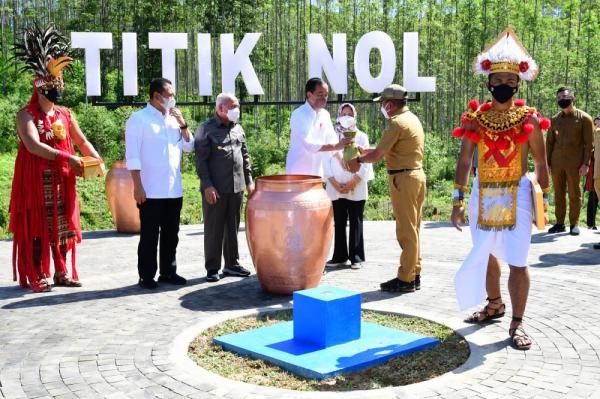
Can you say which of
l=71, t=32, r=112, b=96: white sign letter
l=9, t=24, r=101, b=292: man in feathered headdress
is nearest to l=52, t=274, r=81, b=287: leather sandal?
l=9, t=24, r=101, b=292: man in feathered headdress

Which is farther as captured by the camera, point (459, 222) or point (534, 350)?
point (459, 222)

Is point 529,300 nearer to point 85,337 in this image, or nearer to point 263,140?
→ point 85,337

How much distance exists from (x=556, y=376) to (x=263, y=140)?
26562 millimetres

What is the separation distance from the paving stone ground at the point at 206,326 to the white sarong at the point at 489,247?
1.19ft

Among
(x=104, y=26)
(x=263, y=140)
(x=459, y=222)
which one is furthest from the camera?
(x=104, y=26)

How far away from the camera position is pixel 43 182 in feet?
23.7

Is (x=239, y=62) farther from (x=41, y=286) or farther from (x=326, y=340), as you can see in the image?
(x=326, y=340)

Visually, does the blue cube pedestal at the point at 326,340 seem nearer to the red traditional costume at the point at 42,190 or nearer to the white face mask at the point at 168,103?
the red traditional costume at the point at 42,190

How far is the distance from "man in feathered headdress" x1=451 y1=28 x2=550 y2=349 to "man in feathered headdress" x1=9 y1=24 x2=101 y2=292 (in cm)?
403

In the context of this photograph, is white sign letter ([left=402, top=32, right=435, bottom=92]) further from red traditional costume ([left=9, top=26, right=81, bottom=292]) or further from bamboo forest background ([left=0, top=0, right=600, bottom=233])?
bamboo forest background ([left=0, top=0, right=600, bottom=233])

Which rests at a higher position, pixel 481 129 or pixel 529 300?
pixel 481 129

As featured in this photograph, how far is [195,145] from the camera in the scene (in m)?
7.49

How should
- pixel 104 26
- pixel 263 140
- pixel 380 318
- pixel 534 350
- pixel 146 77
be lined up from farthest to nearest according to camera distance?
pixel 104 26 → pixel 146 77 → pixel 263 140 → pixel 380 318 → pixel 534 350

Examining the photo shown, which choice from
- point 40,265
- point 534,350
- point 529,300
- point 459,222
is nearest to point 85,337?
point 40,265
